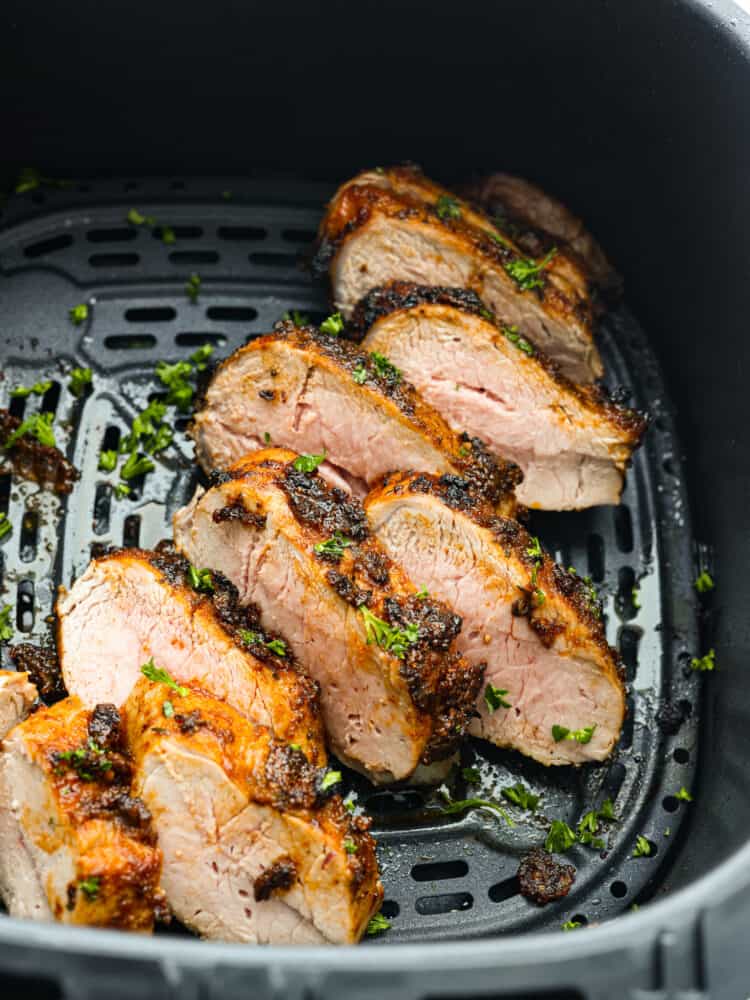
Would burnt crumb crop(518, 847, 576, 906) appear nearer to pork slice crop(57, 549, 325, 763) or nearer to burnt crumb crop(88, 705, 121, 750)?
pork slice crop(57, 549, 325, 763)

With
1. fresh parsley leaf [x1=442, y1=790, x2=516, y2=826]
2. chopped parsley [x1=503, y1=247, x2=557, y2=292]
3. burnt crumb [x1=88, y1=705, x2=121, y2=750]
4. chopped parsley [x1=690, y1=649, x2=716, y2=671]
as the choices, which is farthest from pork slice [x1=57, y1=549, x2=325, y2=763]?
chopped parsley [x1=503, y1=247, x2=557, y2=292]

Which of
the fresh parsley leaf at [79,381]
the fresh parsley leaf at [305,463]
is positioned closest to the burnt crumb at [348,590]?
the fresh parsley leaf at [305,463]

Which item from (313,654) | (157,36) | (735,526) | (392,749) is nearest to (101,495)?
(313,654)

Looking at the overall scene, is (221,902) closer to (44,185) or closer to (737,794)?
(737,794)

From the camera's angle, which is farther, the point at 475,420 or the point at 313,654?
the point at 475,420

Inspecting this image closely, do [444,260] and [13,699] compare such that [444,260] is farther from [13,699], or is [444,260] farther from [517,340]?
[13,699]

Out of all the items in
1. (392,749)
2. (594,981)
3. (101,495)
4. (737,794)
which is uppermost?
(101,495)

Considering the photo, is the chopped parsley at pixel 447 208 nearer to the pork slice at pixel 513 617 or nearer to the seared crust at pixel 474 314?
the seared crust at pixel 474 314
